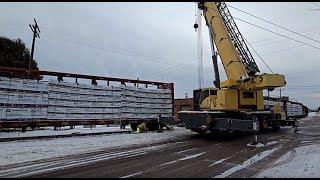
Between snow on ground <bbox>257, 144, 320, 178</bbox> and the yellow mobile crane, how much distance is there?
4.91 meters

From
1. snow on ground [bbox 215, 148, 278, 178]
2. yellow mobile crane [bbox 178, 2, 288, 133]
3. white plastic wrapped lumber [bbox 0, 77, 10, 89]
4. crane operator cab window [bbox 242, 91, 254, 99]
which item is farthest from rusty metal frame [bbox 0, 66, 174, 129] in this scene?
snow on ground [bbox 215, 148, 278, 178]

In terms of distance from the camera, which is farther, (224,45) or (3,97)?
(224,45)

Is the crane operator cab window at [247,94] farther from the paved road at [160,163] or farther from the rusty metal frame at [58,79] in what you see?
the rusty metal frame at [58,79]

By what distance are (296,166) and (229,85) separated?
8867 millimetres

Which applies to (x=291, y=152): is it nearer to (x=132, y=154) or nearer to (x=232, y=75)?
(x=132, y=154)

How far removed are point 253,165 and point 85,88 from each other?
11.7 metres

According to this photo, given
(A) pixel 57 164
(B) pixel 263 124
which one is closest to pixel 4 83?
(A) pixel 57 164

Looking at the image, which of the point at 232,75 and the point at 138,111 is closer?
the point at 232,75

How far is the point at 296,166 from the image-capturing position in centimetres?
903

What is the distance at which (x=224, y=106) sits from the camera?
57.4 ft

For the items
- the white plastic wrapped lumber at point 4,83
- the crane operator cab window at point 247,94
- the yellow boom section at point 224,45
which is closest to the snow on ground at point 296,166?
the crane operator cab window at point 247,94

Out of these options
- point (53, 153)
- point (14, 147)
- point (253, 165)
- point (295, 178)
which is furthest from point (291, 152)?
point (14, 147)

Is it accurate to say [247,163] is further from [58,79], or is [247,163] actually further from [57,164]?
[58,79]

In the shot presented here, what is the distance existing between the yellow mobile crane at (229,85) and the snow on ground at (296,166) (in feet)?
16.1
